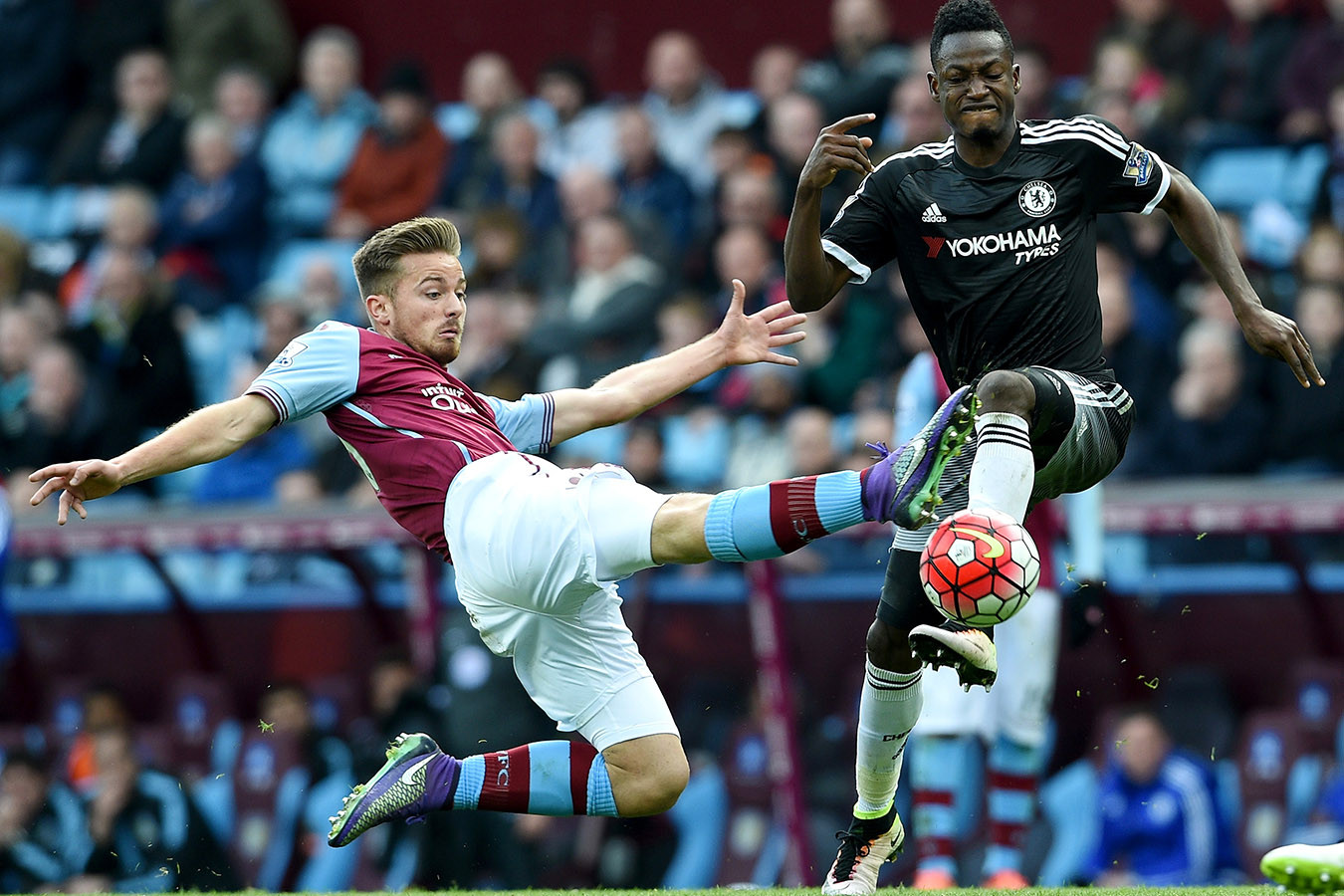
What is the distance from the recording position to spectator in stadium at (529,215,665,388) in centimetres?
1112

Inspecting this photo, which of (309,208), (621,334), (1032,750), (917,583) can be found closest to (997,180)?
(917,583)

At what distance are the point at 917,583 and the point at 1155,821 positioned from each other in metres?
3.11

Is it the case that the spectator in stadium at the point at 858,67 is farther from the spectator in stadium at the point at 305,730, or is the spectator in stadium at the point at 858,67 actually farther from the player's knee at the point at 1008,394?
the player's knee at the point at 1008,394

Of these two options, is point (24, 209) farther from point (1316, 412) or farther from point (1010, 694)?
point (1316, 412)

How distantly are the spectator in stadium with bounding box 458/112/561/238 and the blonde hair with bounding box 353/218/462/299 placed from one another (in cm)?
613

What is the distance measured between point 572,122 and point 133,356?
10.8 feet

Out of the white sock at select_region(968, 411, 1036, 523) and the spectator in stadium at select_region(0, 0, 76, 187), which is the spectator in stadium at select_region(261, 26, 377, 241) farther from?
the white sock at select_region(968, 411, 1036, 523)

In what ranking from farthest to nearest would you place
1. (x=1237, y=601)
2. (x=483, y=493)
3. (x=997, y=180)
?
(x=1237, y=601)
(x=997, y=180)
(x=483, y=493)

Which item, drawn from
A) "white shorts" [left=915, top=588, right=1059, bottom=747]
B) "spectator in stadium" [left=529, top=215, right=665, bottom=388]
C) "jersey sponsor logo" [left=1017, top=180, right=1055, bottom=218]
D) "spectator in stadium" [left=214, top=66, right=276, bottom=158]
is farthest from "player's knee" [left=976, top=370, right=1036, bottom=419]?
"spectator in stadium" [left=214, top=66, right=276, bottom=158]

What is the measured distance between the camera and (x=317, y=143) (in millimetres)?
13812

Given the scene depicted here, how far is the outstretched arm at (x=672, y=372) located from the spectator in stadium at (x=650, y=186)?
17.2ft

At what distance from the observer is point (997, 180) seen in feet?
20.2

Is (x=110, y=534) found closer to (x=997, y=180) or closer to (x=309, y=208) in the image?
(x=309, y=208)

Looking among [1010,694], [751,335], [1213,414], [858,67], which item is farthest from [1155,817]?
[858,67]
